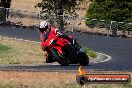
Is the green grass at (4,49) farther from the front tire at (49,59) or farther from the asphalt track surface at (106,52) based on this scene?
the asphalt track surface at (106,52)

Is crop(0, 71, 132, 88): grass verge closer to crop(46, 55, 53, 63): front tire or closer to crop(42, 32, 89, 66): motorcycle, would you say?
crop(42, 32, 89, 66): motorcycle

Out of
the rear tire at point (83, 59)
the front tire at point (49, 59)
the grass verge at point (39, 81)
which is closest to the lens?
the grass verge at point (39, 81)

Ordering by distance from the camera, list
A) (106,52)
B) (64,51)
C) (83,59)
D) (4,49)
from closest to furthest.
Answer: (64,51), (83,59), (4,49), (106,52)

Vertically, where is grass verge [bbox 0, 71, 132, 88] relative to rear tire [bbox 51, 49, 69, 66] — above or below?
above

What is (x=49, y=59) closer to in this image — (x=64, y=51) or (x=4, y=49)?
(x=64, y=51)

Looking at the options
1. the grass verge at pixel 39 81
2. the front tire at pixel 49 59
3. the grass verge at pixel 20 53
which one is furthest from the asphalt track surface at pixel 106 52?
the grass verge at pixel 39 81

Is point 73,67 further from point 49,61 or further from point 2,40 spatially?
point 2,40

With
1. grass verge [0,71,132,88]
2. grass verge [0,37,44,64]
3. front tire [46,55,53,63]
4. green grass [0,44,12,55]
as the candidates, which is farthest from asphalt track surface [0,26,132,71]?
green grass [0,44,12,55]

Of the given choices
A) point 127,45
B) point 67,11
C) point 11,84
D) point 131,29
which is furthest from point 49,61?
point 67,11

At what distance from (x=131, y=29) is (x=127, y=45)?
33.3ft

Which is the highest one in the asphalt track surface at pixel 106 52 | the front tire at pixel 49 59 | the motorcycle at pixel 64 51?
the motorcycle at pixel 64 51

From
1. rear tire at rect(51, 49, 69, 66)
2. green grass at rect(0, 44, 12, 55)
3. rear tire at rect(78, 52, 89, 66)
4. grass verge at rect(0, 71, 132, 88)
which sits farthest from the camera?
green grass at rect(0, 44, 12, 55)

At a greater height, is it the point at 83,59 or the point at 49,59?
the point at 83,59

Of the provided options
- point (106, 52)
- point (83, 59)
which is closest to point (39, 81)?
point (83, 59)
